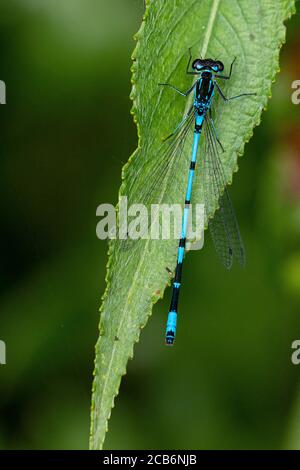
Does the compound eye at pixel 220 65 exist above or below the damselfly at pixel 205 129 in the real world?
above

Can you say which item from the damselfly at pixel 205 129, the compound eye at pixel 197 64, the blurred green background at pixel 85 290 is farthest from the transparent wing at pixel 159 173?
the blurred green background at pixel 85 290

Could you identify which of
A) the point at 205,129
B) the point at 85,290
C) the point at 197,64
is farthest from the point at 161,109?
the point at 85,290

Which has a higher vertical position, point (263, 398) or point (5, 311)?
point (5, 311)

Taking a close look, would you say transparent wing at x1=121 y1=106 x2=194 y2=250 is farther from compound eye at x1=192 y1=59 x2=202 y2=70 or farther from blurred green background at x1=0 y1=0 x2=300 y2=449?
blurred green background at x1=0 y1=0 x2=300 y2=449

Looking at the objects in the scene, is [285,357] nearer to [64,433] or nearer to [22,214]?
[64,433]

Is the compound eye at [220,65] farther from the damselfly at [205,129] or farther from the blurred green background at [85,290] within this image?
the blurred green background at [85,290]

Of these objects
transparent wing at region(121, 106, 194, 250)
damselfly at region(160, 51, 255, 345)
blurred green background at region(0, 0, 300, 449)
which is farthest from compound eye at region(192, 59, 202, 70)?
blurred green background at region(0, 0, 300, 449)

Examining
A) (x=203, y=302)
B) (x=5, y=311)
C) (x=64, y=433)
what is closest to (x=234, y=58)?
(x=203, y=302)

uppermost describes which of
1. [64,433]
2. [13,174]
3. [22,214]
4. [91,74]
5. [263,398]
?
[91,74]
